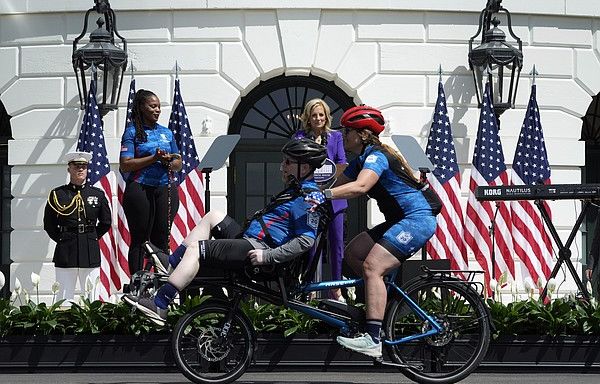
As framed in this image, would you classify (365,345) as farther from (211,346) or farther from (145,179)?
(145,179)

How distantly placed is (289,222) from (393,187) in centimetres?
72

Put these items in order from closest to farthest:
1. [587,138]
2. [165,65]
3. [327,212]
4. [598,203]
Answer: [327,212], [598,203], [165,65], [587,138]

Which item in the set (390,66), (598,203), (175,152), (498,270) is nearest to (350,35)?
(390,66)

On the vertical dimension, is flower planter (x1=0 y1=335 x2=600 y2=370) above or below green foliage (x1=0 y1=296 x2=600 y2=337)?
below

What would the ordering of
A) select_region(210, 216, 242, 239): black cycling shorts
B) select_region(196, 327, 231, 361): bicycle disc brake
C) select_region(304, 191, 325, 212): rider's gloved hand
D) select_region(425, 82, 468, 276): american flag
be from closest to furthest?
select_region(304, 191, 325, 212): rider's gloved hand < select_region(196, 327, 231, 361): bicycle disc brake < select_region(210, 216, 242, 239): black cycling shorts < select_region(425, 82, 468, 276): american flag

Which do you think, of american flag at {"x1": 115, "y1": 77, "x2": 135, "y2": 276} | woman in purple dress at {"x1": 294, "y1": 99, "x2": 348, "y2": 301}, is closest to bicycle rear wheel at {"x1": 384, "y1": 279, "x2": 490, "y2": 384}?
woman in purple dress at {"x1": 294, "y1": 99, "x2": 348, "y2": 301}

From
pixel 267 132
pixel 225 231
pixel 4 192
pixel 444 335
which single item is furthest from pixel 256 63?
pixel 444 335

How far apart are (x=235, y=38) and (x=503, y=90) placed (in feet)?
10.7

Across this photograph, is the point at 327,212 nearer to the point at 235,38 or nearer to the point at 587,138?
the point at 235,38

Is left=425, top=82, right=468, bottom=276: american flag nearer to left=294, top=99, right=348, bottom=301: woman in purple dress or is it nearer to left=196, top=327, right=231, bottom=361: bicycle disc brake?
left=294, top=99, right=348, bottom=301: woman in purple dress

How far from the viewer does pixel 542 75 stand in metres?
17.3

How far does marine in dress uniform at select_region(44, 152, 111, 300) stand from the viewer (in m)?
13.3

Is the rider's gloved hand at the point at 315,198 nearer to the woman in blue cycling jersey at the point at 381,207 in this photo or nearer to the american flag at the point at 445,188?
the woman in blue cycling jersey at the point at 381,207

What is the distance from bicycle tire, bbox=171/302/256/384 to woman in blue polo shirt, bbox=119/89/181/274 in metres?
3.34
